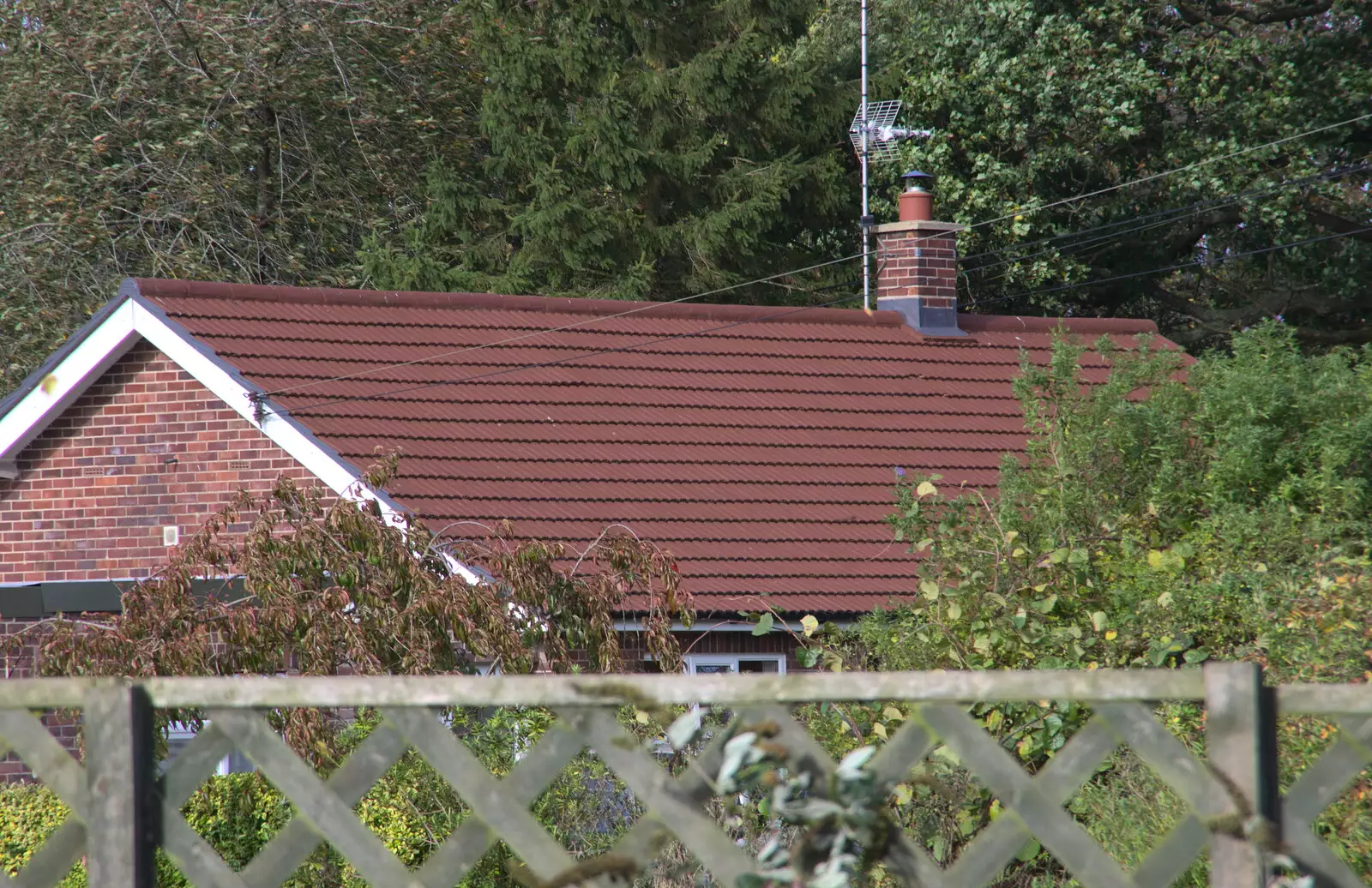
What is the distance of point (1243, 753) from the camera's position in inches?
107

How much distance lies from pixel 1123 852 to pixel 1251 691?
12.0ft

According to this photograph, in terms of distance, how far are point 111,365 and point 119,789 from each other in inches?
422

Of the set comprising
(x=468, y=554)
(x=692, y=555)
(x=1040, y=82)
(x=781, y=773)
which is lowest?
(x=692, y=555)

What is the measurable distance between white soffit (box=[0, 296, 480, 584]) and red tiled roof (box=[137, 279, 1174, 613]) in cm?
21

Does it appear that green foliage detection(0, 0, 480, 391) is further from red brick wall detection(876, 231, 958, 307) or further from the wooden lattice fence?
the wooden lattice fence

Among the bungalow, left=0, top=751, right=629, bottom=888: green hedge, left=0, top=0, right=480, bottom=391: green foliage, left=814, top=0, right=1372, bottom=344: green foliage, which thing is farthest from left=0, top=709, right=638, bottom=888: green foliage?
left=814, top=0, right=1372, bottom=344: green foliage

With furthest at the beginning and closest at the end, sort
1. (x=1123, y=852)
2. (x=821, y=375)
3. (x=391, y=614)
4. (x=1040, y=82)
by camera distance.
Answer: (x=1040, y=82) < (x=821, y=375) < (x=391, y=614) < (x=1123, y=852)

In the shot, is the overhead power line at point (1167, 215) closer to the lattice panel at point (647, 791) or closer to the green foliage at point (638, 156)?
the green foliage at point (638, 156)

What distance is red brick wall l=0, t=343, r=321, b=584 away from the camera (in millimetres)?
12586

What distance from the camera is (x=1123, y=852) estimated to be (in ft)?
19.9

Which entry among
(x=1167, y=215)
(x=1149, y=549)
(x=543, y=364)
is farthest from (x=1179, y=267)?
(x=1149, y=549)

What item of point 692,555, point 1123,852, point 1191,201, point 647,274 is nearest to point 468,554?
point 692,555

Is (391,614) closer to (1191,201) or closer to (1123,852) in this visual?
(1123,852)

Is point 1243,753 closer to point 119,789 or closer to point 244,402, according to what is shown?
point 119,789
